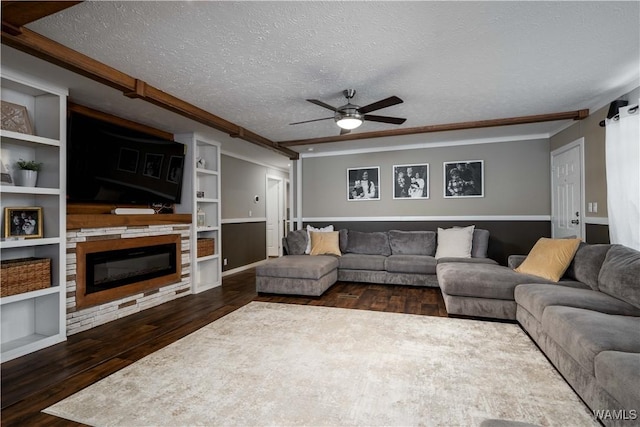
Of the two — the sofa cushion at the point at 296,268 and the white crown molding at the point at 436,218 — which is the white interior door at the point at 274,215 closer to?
the white crown molding at the point at 436,218

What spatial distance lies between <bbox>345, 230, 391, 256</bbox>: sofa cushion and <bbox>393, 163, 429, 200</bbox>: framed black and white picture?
0.87 metres

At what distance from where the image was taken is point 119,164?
11.7ft

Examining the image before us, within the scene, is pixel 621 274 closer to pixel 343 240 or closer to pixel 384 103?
pixel 384 103

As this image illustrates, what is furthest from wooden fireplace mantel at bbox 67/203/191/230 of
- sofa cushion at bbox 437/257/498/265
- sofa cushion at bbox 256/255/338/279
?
sofa cushion at bbox 437/257/498/265

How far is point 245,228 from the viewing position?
632 cm

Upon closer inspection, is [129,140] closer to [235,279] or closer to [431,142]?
[235,279]

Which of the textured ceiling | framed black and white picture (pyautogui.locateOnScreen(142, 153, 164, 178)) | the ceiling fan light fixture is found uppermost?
the textured ceiling

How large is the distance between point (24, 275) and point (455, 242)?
16.9ft

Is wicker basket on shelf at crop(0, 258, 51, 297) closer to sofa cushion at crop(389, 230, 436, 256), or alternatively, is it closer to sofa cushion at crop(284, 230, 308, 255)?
sofa cushion at crop(284, 230, 308, 255)

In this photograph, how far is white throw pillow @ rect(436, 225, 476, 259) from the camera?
4.69 metres

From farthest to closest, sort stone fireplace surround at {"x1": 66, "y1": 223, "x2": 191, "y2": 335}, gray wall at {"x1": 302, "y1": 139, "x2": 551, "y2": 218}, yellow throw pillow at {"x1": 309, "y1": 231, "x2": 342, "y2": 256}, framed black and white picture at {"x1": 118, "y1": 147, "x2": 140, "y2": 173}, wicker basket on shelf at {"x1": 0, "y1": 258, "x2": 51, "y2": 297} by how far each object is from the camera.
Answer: yellow throw pillow at {"x1": 309, "y1": 231, "x2": 342, "y2": 256} → gray wall at {"x1": 302, "y1": 139, "x2": 551, "y2": 218} → framed black and white picture at {"x1": 118, "y1": 147, "x2": 140, "y2": 173} → stone fireplace surround at {"x1": 66, "y1": 223, "x2": 191, "y2": 335} → wicker basket on shelf at {"x1": 0, "y1": 258, "x2": 51, "y2": 297}

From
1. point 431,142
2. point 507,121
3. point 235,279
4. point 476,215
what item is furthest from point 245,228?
point 507,121

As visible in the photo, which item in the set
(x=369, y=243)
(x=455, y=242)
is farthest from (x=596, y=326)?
(x=369, y=243)

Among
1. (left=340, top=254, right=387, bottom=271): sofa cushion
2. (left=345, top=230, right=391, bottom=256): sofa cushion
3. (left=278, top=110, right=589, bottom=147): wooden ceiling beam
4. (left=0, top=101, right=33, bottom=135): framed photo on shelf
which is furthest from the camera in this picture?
(left=345, top=230, right=391, bottom=256): sofa cushion
